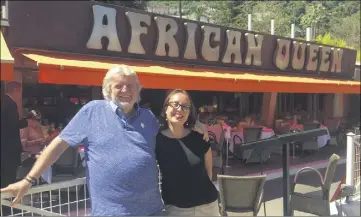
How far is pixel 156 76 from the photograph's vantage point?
7.26 metres

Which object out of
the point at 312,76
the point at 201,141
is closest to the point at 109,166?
the point at 201,141

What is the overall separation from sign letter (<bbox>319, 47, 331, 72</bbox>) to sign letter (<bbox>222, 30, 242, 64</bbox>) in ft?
13.4

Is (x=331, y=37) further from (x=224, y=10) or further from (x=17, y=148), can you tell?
(x=17, y=148)

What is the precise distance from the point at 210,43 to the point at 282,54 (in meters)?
3.06

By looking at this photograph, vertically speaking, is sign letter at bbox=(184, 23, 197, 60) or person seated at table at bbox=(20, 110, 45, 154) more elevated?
sign letter at bbox=(184, 23, 197, 60)

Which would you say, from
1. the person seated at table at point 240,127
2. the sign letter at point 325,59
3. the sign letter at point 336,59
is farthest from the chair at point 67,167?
the sign letter at point 336,59

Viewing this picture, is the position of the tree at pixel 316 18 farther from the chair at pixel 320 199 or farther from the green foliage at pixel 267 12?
the chair at pixel 320 199

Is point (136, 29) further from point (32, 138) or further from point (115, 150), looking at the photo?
point (115, 150)

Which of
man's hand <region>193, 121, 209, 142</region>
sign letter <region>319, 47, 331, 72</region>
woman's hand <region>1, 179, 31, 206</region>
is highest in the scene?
sign letter <region>319, 47, 331, 72</region>


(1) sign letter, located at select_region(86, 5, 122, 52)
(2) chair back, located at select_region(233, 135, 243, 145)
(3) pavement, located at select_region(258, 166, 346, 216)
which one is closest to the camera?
(3) pavement, located at select_region(258, 166, 346, 216)

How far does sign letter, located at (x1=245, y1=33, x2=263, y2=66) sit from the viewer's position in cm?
1095

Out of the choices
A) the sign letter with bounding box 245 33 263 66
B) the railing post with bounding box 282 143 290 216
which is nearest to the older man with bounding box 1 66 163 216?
the railing post with bounding box 282 143 290 216

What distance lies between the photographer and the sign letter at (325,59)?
536 inches

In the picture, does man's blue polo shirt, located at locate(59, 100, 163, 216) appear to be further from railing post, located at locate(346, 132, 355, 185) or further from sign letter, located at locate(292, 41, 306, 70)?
sign letter, located at locate(292, 41, 306, 70)
